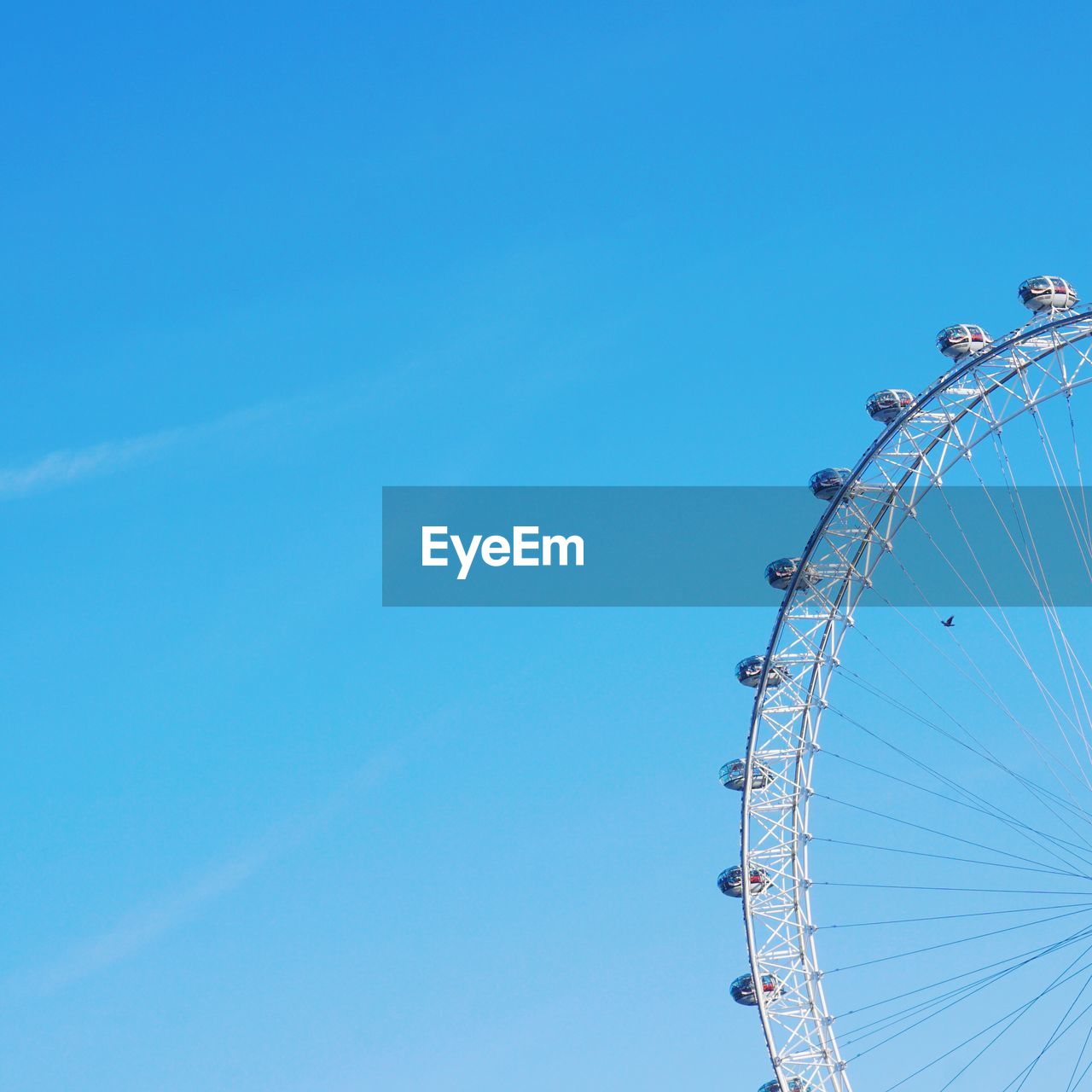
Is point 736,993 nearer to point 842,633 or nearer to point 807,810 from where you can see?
point 807,810

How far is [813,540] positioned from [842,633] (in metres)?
2.74

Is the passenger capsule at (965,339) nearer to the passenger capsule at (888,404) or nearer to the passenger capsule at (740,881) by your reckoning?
the passenger capsule at (888,404)

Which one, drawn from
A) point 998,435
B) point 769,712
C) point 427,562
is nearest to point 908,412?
point 998,435

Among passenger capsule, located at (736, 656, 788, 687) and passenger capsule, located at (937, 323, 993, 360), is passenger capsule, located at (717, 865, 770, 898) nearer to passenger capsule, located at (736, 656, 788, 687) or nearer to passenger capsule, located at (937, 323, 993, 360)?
passenger capsule, located at (736, 656, 788, 687)

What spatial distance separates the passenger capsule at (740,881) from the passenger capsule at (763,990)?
7.89ft

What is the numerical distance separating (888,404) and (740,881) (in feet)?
46.1

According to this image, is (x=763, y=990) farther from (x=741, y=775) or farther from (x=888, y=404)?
(x=888, y=404)

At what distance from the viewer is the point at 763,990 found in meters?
70.8

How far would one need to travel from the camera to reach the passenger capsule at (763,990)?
70812mm

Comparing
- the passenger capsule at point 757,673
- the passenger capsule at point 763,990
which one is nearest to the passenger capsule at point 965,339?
the passenger capsule at point 757,673

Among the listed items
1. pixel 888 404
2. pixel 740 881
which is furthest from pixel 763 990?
pixel 888 404

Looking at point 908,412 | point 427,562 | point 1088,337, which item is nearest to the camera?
point 1088,337

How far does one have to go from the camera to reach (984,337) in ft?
221

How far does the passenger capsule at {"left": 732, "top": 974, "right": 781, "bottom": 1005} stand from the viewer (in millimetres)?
70812
